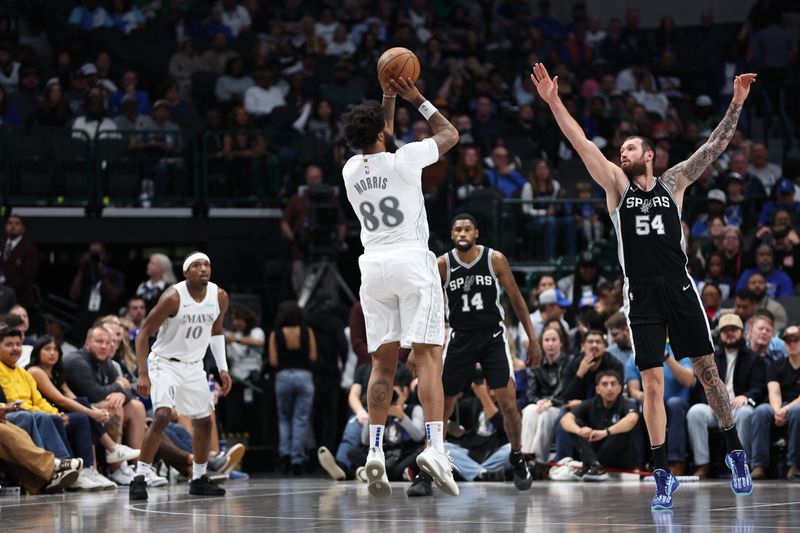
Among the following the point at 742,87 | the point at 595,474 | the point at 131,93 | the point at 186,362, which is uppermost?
the point at 131,93

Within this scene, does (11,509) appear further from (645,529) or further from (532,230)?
(532,230)

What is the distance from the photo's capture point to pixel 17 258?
55.8 ft

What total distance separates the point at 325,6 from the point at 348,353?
946cm

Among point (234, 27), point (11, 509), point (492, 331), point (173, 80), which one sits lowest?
point (11, 509)

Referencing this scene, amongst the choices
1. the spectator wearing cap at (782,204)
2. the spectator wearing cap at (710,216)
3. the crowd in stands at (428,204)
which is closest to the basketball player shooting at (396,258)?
the crowd in stands at (428,204)

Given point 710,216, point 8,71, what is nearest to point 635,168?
point 710,216

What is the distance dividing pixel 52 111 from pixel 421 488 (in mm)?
11121

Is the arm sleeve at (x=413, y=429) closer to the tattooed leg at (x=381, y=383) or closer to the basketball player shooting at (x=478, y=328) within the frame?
the basketball player shooting at (x=478, y=328)

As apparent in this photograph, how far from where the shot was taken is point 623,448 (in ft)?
42.1

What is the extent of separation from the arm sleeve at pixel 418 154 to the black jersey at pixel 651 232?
4.29 feet

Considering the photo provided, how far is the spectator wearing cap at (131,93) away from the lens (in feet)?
65.0

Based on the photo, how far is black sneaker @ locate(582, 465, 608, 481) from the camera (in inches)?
499

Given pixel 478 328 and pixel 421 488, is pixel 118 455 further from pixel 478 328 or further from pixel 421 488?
pixel 421 488

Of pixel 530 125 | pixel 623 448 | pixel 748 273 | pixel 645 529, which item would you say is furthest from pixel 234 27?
pixel 645 529
